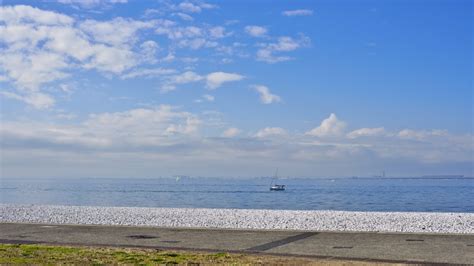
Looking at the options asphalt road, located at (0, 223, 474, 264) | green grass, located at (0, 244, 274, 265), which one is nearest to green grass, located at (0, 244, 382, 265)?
green grass, located at (0, 244, 274, 265)

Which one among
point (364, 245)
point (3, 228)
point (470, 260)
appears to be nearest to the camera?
point (470, 260)

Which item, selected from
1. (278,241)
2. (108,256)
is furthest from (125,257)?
(278,241)

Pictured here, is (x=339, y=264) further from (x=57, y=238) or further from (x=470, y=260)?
(x=57, y=238)

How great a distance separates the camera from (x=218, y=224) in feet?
82.8

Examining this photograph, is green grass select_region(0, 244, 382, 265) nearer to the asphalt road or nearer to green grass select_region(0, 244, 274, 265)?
green grass select_region(0, 244, 274, 265)

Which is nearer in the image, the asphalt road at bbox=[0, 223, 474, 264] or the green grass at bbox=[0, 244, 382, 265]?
the green grass at bbox=[0, 244, 382, 265]

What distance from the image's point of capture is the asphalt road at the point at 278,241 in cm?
1352

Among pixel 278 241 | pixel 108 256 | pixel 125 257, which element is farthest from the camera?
pixel 278 241

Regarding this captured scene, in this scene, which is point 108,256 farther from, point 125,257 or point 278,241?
point 278,241

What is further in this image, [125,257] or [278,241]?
[278,241]

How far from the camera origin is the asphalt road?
13.5 metres

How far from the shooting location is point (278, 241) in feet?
53.2

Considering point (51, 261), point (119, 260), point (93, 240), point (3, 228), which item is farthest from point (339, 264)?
point (3, 228)

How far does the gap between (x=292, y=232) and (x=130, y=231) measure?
5.55 meters
